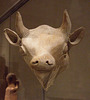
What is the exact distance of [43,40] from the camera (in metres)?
0.99

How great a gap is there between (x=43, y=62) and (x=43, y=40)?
0.50 ft

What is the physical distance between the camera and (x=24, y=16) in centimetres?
166

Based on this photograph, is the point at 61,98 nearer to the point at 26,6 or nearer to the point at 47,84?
the point at 47,84

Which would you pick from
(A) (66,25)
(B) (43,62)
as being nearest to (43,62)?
(B) (43,62)

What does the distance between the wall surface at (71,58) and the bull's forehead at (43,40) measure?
1.18 feet

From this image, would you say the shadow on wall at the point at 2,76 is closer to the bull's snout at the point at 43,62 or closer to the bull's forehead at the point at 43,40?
the bull's forehead at the point at 43,40

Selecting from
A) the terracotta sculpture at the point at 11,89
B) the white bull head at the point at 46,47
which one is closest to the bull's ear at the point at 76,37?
the white bull head at the point at 46,47

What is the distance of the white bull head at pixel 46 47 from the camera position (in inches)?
35.4

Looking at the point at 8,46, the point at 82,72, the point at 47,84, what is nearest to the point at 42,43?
the point at 47,84

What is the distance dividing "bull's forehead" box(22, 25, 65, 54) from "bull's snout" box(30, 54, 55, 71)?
2.4 inches

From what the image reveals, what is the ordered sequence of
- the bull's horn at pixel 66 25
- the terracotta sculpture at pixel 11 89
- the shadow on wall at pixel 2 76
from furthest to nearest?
the shadow on wall at pixel 2 76 → the terracotta sculpture at pixel 11 89 → the bull's horn at pixel 66 25

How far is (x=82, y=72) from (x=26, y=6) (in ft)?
2.23

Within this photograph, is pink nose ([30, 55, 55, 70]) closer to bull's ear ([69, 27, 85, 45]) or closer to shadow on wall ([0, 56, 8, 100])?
bull's ear ([69, 27, 85, 45])

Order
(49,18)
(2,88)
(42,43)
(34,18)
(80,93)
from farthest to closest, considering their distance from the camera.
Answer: (2,88) < (34,18) < (49,18) < (80,93) < (42,43)
